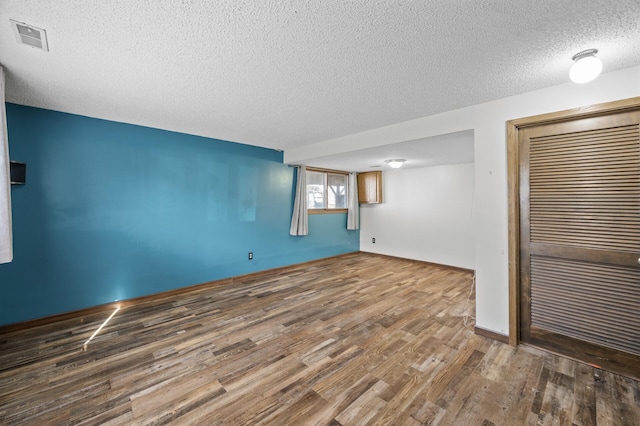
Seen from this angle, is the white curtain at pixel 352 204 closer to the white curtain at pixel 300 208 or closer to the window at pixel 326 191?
the window at pixel 326 191

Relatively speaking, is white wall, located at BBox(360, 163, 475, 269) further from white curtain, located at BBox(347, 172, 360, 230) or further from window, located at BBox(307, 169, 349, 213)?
window, located at BBox(307, 169, 349, 213)

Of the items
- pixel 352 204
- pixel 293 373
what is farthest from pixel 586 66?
pixel 352 204

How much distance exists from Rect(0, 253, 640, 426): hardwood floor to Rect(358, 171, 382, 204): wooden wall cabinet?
3287 mm

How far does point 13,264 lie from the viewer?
267cm

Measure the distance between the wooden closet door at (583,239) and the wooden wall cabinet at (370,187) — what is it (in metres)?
3.79

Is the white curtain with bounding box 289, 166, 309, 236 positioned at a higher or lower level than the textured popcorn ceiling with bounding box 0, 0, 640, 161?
lower

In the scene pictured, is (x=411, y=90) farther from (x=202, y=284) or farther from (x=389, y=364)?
(x=202, y=284)

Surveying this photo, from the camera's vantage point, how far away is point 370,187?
6277 mm

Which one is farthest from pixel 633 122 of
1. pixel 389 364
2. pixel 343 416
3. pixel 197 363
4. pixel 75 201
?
pixel 75 201

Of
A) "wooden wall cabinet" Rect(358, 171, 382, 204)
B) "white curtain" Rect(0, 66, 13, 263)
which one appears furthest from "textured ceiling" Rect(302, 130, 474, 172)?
"white curtain" Rect(0, 66, 13, 263)

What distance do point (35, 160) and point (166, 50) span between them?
2.36 metres

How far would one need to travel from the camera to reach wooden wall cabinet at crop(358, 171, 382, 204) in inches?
242

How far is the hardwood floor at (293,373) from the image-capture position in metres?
1.60

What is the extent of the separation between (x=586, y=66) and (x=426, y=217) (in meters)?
4.05
